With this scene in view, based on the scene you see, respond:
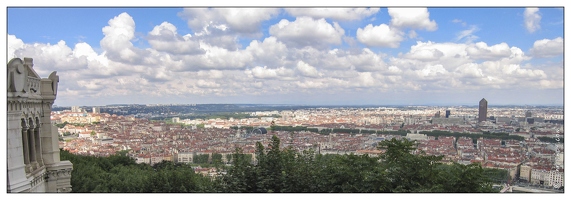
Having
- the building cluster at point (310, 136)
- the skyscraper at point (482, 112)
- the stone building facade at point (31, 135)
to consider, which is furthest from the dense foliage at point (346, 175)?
the skyscraper at point (482, 112)

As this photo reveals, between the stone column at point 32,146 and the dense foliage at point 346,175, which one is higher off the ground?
the stone column at point 32,146

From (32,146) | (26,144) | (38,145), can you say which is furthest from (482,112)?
(26,144)

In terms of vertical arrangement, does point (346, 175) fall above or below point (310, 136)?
above

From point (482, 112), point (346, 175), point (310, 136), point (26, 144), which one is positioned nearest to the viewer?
point (26, 144)

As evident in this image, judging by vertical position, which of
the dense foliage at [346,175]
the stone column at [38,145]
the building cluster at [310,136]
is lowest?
the building cluster at [310,136]

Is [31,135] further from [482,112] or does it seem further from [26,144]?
[482,112]

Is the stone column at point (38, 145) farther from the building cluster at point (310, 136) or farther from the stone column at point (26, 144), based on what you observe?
the building cluster at point (310, 136)

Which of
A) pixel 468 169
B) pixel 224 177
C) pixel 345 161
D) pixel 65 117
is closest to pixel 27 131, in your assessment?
pixel 224 177

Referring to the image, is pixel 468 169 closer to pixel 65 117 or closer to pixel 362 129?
pixel 65 117

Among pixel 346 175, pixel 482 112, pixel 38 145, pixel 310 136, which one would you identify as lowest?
pixel 310 136
